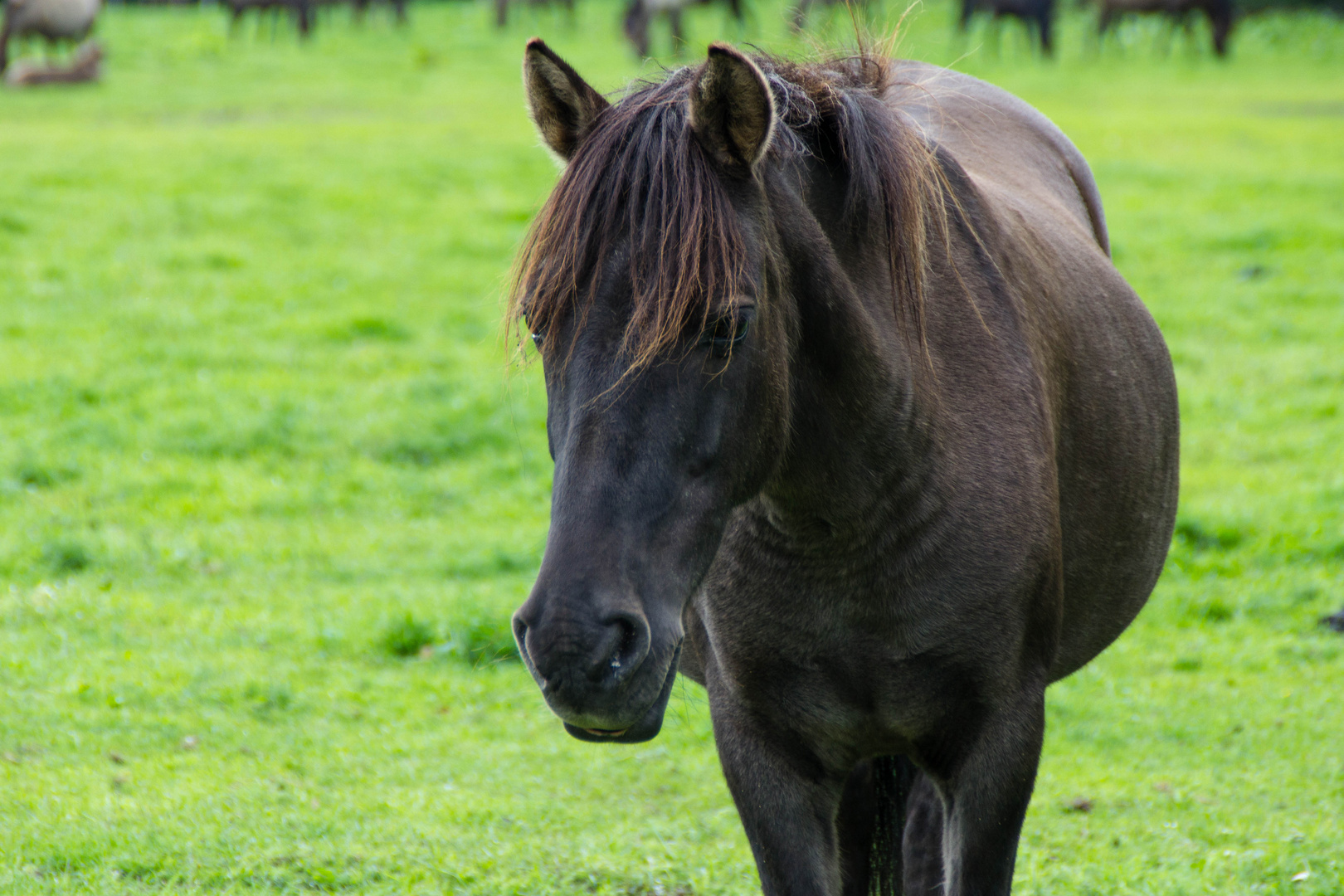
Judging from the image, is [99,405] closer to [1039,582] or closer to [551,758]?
[551,758]

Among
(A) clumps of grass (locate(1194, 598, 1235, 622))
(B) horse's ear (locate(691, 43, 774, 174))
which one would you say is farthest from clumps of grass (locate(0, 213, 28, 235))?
(B) horse's ear (locate(691, 43, 774, 174))

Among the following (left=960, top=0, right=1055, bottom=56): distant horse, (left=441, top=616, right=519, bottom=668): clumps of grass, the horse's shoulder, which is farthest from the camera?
(left=960, top=0, right=1055, bottom=56): distant horse

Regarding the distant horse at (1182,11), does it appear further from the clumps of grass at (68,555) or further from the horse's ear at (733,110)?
the horse's ear at (733,110)

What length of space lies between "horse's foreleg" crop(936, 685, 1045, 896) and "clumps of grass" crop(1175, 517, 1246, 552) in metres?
4.30

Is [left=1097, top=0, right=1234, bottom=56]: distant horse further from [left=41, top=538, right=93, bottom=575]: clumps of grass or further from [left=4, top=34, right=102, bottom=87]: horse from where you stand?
[left=41, top=538, right=93, bottom=575]: clumps of grass

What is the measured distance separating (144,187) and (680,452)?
37.5 feet

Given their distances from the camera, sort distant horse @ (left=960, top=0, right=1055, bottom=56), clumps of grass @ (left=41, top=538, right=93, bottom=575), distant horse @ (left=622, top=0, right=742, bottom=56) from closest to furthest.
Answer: clumps of grass @ (left=41, top=538, right=93, bottom=575)
distant horse @ (left=622, top=0, right=742, bottom=56)
distant horse @ (left=960, top=0, right=1055, bottom=56)

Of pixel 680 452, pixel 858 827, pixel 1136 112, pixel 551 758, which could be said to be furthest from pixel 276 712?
pixel 1136 112

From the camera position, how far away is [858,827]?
332cm

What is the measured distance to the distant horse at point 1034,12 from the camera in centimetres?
2786

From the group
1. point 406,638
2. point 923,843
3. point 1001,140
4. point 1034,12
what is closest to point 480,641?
point 406,638

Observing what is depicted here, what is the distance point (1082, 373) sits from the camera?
10.4 feet

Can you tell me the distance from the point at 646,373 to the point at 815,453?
0.52m

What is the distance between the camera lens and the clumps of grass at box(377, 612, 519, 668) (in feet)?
18.3
